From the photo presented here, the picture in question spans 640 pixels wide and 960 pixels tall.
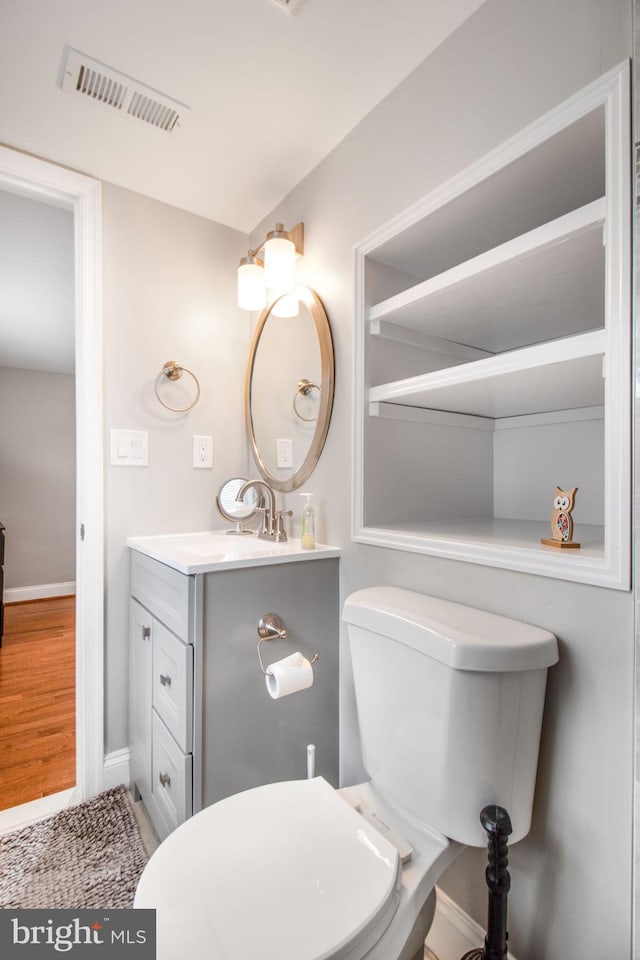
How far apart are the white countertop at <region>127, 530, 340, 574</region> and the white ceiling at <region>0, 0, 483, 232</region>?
4.48ft

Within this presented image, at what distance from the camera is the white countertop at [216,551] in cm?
118

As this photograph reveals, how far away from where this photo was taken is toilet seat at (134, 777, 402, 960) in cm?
62

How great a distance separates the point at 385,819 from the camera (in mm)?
927

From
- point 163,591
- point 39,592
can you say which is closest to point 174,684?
point 163,591

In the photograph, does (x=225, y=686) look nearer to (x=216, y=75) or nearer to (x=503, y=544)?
(x=503, y=544)

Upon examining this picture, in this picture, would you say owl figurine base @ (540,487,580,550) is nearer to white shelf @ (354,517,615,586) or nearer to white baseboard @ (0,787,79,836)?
white shelf @ (354,517,615,586)

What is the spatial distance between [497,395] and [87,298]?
1471mm

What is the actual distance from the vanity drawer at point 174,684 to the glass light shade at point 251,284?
3.98ft

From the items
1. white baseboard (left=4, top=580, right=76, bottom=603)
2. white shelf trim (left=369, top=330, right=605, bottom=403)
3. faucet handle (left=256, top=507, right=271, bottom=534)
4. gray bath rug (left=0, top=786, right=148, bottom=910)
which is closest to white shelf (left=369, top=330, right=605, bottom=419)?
white shelf trim (left=369, top=330, right=605, bottom=403)

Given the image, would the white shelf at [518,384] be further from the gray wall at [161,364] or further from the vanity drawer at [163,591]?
the gray wall at [161,364]

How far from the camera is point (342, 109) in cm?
134

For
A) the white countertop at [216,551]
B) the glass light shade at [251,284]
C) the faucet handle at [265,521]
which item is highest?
the glass light shade at [251,284]

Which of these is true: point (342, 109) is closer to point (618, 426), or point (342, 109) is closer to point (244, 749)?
point (618, 426)

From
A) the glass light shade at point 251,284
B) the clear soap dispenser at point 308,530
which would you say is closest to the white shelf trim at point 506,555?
the clear soap dispenser at point 308,530
